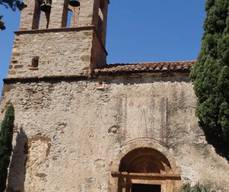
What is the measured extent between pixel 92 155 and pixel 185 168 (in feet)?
7.85

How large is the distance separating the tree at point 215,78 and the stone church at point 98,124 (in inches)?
22.1

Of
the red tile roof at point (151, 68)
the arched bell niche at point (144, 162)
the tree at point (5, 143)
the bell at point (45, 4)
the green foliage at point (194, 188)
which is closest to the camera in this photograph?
the green foliage at point (194, 188)

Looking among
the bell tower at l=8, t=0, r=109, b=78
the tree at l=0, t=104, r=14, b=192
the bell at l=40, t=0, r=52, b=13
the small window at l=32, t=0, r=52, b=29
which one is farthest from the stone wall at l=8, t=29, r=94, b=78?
the tree at l=0, t=104, r=14, b=192

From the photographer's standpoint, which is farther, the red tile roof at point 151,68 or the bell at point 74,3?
the bell at point 74,3

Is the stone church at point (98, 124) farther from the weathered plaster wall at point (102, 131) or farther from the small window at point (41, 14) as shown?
the small window at point (41, 14)

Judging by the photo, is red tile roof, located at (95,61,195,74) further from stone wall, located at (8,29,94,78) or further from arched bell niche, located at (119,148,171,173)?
arched bell niche, located at (119,148,171,173)

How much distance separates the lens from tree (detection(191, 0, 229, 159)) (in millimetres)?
9758

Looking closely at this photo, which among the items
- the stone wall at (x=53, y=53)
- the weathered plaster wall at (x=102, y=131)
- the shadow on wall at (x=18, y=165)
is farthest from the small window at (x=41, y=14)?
the shadow on wall at (x=18, y=165)

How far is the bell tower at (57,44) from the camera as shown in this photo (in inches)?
480

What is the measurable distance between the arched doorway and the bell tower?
268 cm

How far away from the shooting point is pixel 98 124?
37.2ft

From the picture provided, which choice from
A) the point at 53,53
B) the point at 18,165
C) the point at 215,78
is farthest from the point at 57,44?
the point at 215,78

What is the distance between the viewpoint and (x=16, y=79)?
12.3m

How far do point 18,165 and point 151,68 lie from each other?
4.44 meters
